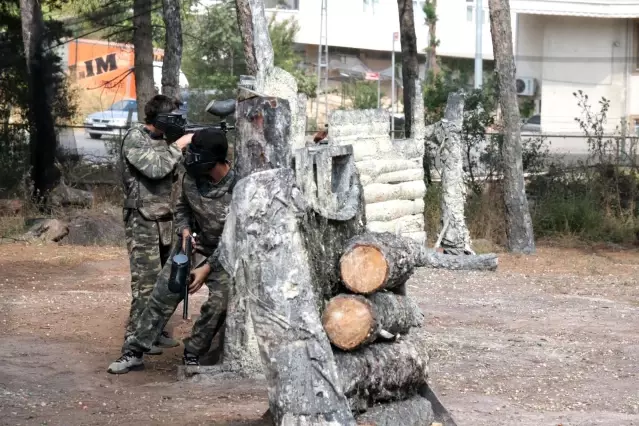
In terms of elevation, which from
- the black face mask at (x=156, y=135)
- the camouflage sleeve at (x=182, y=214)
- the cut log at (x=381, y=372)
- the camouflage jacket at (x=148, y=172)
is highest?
the black face mask at (x=156, y=135)

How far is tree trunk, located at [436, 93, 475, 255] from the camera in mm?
13617

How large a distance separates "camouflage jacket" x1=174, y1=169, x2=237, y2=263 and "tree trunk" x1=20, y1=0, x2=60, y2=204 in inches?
394

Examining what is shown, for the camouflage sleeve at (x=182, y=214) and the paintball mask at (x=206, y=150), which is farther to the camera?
the camouflage sleeve at (x=182, y=214)

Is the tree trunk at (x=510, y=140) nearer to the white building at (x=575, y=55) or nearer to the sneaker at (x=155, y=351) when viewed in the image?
the sneaker at (x=155, y=351)

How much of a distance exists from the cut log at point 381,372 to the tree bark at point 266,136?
1061 millimetres

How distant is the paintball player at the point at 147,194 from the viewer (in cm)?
789

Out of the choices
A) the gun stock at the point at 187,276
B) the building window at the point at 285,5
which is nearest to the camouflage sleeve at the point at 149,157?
the gun stock at the point at 187,276

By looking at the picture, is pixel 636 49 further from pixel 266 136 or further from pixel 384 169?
pixel 266 136

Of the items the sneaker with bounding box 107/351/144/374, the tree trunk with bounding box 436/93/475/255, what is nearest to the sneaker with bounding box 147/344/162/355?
the sneaker with bounding box 107/351/144/374

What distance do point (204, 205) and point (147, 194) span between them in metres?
0.79

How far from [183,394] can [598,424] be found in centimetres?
259

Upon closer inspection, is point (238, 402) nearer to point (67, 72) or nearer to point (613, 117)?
point (67, 72)

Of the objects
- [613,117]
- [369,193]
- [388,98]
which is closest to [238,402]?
[369,193]

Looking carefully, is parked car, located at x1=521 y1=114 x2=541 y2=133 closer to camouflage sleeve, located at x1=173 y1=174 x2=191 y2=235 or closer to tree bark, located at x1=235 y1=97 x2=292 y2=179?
camouflage sleeve, located at x1=173 y1=174 x2=191 y2=235
